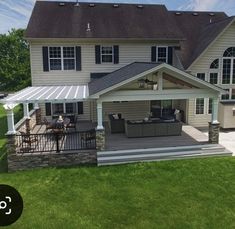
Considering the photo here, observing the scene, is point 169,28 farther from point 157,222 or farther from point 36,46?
point 157,222

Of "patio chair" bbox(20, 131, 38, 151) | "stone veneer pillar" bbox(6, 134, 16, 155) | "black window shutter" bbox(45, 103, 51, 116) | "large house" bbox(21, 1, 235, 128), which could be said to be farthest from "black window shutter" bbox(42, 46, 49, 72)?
"stone veneer pillar" bbox(6, 134, 16, 155)

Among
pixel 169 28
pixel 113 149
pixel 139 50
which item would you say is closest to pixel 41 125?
pixel 113 149

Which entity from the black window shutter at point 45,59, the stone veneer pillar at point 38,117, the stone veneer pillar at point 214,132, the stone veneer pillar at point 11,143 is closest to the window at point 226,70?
the stone veneer pillar at point 214,132

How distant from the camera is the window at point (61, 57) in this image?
22453 mm

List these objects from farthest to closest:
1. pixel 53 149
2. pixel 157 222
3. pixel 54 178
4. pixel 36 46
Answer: pixel 36 46
pixel 53 149
pixel 54 178
pixel 157 222

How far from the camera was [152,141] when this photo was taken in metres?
17.5

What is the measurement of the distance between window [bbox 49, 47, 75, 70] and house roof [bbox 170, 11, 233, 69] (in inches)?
367

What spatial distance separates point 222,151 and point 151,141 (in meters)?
4.33

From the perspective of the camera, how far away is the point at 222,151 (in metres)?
16.5

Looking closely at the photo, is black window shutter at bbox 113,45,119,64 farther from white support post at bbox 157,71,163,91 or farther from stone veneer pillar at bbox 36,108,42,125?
white support post at bbox 157,71,163,91

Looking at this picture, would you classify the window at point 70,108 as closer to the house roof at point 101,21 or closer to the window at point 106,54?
the window at point 106,54

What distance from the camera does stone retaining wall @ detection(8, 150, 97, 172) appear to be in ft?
48.5

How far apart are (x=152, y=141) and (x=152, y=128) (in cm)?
120

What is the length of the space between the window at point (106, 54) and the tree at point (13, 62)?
1405 inches
